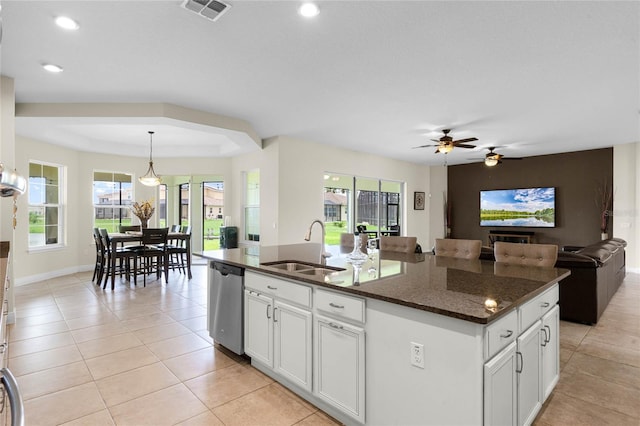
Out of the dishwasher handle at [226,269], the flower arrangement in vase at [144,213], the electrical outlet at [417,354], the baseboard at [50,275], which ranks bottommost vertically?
→ the baseboard at [50,275]

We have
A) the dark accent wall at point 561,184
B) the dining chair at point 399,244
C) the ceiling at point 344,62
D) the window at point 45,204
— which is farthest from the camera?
the dark accent wall at point 561,184

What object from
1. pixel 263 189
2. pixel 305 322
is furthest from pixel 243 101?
pixel 305 322

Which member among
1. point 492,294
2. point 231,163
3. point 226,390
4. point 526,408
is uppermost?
point 231,163

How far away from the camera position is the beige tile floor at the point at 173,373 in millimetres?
2156

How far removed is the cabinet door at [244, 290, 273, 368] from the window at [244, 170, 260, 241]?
4.60 m

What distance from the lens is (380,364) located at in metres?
1.81

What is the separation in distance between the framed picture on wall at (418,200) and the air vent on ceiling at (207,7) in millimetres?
8076

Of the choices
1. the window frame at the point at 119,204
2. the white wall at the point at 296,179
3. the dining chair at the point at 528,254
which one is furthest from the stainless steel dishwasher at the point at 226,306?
the window frame at the point at 119,204

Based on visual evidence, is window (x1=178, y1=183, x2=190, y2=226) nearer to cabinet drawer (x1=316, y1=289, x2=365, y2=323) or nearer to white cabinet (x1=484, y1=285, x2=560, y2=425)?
cabinet drawer (x1=316, y1=289, x2=365, y2=323)

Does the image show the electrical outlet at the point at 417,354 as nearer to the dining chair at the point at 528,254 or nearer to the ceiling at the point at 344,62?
the dining chair at the point at 528,254

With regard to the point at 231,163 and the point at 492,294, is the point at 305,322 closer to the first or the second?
the point at 492,294

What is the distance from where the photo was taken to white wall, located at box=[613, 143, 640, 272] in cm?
688

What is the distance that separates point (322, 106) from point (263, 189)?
2682mm

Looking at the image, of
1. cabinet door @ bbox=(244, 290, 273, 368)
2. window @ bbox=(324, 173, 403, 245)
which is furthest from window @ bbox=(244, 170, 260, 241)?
cabinet door @ bbox=(244, 290, 273, 368)
